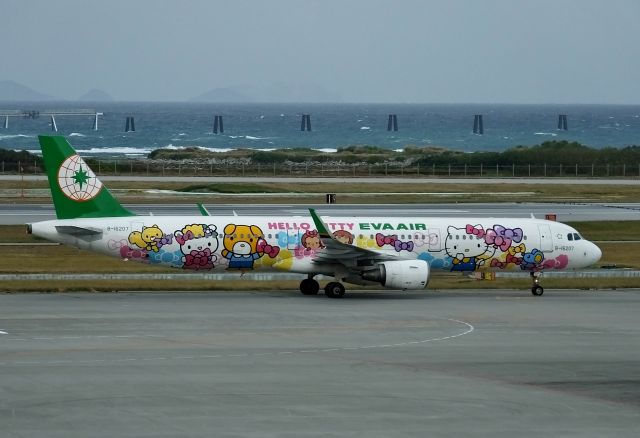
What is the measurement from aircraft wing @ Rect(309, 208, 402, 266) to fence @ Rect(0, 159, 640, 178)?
61.7 m

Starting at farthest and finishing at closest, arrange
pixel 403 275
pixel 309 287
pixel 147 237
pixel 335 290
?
1. pixel 309 287
2. pixel 335 290
3. pixel 147 237
4. pixel 403 275

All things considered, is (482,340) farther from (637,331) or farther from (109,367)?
(109,367)

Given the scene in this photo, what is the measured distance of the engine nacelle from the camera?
4209 centimetres

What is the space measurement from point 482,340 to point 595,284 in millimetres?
16169

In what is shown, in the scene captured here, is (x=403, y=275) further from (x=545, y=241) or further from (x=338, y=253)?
(x=545, y=241)

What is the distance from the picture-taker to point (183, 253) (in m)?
42.8

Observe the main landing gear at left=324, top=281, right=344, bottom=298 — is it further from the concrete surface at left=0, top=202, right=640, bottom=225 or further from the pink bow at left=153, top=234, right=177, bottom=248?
the concrete surface at left=0, top=202, right=640, bottom=225

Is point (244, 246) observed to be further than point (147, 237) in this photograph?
Yes

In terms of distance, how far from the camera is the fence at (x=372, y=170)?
10688cm

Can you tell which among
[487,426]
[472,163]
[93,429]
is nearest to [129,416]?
[93,429]

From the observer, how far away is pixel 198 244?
42.9m

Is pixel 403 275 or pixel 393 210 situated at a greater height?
pixel 393 210

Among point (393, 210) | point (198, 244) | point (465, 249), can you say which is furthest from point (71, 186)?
point (393, 210)

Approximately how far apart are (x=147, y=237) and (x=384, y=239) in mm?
8972
